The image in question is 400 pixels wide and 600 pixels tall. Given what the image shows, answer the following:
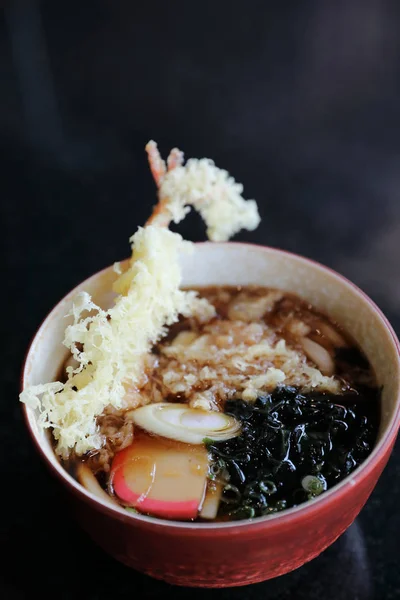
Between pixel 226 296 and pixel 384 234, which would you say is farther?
pixel 384 234

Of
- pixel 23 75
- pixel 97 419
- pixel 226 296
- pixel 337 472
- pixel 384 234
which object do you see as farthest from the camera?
pixel 23 75

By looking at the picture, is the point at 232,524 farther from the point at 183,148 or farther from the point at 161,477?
the point at 183,148

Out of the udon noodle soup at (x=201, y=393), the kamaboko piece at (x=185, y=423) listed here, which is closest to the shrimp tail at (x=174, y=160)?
the udon noodle soup at (x=201, y=393)

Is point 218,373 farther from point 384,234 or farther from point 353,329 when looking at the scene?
point 384,234

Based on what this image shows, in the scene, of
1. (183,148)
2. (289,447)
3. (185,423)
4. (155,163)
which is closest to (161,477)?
(185,423)

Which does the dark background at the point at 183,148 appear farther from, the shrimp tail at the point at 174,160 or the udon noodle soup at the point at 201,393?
the shrimp tail at the point at 174,160

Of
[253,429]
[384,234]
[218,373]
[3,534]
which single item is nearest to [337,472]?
[253,429]
